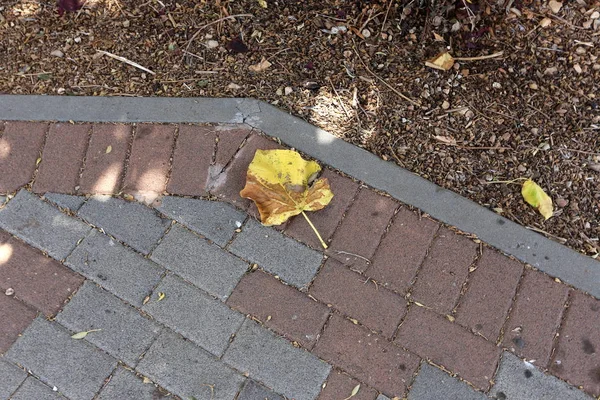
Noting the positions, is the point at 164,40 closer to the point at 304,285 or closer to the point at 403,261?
the point at 304,285

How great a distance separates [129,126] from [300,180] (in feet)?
2.95

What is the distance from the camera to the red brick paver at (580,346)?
1971 mm

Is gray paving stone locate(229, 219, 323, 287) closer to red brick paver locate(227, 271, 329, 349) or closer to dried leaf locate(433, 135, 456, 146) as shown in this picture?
red brick paver locate(227, 271, 329, 349)

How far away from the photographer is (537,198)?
215 cm

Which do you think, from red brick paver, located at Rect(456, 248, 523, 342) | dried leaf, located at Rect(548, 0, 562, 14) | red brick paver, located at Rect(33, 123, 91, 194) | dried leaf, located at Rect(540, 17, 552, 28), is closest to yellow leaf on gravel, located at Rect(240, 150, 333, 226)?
red brick paver, located at Rect(456, 248, 523, 342)

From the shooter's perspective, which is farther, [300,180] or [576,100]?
[576,100]

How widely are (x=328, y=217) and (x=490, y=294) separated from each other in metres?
0.78

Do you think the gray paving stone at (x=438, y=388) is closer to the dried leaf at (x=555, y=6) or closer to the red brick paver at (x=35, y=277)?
the red brick paver at (x=35, y=277)

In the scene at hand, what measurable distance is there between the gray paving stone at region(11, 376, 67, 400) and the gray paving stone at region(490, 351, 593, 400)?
1.84m

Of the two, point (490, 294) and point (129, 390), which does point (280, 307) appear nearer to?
point (129, 390)

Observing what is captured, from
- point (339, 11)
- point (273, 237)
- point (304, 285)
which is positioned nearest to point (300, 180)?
point (273, 237)

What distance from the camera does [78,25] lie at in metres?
2.53

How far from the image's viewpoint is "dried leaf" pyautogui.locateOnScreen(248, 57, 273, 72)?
7.82 feet

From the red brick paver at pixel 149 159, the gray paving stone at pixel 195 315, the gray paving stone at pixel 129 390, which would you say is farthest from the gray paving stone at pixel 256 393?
the red brick paver at pixel 149 159
